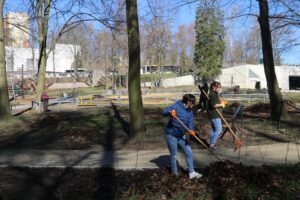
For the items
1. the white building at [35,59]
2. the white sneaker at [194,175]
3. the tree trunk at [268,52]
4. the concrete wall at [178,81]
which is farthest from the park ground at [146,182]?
Result: the white building at [35,59]

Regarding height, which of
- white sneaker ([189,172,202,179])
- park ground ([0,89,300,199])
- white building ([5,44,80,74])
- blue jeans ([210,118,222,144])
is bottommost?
park ground ([0,89,300,199])

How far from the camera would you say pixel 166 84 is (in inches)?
2835

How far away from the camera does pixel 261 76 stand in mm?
66438

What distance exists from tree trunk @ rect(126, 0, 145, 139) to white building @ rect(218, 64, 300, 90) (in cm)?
5407

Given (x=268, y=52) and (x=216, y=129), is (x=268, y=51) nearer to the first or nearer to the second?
(x=268, y=52)

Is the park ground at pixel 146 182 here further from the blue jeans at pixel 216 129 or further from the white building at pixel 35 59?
the white building at pixel 35 59

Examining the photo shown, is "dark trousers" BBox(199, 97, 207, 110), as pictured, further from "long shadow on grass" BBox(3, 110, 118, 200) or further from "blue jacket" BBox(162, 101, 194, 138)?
"blue jacket" BBox(162, 101, 194, 138)

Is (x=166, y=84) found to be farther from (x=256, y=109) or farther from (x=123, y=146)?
(x=123, y=146)

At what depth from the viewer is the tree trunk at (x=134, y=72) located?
11.9 m

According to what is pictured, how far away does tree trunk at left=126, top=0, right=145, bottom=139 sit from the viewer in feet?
39.2

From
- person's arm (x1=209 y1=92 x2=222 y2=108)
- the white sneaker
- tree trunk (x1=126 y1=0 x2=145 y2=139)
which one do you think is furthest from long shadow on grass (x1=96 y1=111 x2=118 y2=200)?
person's arm (x1=209 y1=92 x2=222 y2=108)

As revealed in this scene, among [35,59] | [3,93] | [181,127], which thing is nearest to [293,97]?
[3,93]

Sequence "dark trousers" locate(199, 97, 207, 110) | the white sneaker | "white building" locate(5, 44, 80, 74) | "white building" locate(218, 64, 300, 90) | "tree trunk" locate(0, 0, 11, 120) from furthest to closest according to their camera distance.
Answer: "white building" locate(5, 44, 80, 74) < "white building" locate(218, 64, 300, 90) < "dark trousers" locate(199, 97, 207, 110) < "tree trunk" locate(0, 0, 11, 120) < the white sneaker

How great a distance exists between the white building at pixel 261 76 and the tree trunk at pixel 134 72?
177 feet
